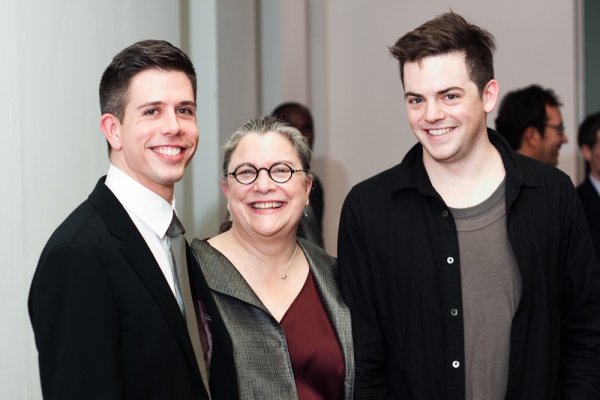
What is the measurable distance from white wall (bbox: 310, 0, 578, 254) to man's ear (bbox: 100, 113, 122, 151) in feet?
14.3

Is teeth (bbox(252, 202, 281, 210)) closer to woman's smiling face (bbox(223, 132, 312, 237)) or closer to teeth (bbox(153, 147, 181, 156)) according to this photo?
woman's smiling face (bbox(223, 132, 312, 237))

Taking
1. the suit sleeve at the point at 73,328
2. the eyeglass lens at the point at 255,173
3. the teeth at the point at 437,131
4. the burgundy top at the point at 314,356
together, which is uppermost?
the teeth at the point at 437,131

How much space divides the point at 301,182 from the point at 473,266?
0.62 meters

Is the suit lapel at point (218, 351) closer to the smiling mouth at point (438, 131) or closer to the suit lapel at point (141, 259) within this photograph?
the suit lapel at point (141, 259)

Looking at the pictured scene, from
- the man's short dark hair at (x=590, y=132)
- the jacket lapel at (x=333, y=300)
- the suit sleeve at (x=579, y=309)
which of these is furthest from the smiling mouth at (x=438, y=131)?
the man's short dark hair at (x=590, y=132)

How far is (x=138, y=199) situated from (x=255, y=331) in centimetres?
60

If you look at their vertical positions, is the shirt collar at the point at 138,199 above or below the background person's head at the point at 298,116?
below

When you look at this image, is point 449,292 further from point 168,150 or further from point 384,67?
point 384,67

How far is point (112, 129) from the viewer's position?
2020 millimetres

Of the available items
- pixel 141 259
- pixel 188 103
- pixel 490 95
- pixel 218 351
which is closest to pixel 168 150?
pixel 188 103

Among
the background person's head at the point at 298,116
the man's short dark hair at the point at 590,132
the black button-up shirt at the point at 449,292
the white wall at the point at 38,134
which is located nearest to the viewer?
the black button-up shirt at the point at 449,292

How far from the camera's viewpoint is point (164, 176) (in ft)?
6.56

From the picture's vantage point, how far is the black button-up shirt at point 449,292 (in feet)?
7.23

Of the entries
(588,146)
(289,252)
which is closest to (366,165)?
(588,146)
